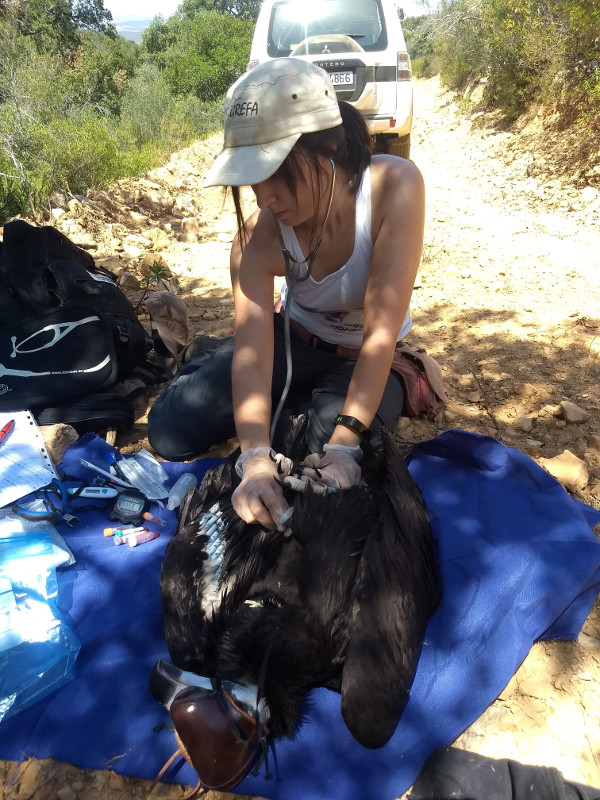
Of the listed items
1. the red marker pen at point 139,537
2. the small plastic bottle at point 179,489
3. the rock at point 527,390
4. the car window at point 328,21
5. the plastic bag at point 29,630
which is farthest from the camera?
the car window at point 328,21

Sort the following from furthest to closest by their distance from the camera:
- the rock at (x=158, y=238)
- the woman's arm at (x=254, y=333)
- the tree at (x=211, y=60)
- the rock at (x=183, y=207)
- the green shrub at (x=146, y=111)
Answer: the tree at (x=211, y=60) → the green shrub at (x=146, y=111) → the rock at (x=183, y=207) → the rock at (x=158, y=238) → the woman's arm at (x=254, y=333)

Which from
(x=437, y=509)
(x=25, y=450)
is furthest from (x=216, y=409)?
(x=437, y=509)

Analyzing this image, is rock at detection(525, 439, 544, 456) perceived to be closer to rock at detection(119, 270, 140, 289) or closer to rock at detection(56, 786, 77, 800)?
rock at detection(56, 786, 77, 800)

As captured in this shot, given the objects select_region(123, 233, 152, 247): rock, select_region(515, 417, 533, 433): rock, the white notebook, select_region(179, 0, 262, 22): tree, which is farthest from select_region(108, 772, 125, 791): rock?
select_region(179, 0, 262, 22): tree

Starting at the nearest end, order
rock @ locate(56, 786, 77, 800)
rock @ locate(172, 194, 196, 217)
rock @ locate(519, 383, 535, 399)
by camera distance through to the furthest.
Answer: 1. rock @ locate(56, 786, 77, 800)
2. rock @ locate(519, 383, 535, 399)
3. rock @ locate(172, 194, 196, 217)

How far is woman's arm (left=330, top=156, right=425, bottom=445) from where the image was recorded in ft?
6.12

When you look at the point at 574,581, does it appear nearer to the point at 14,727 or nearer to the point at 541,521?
the point at 541,521

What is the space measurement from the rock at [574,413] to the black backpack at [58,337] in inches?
83.7

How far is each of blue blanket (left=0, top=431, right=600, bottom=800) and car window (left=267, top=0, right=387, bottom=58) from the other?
Answer: 586cm

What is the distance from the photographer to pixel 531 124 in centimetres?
857

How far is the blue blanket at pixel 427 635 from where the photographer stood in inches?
60.3

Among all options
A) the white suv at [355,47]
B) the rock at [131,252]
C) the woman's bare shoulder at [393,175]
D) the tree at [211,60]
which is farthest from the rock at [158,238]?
the tree at [211,60]

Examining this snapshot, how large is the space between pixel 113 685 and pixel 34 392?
150cm

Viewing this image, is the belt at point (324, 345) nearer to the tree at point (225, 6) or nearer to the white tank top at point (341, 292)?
the white tank top at point (341, 292)
